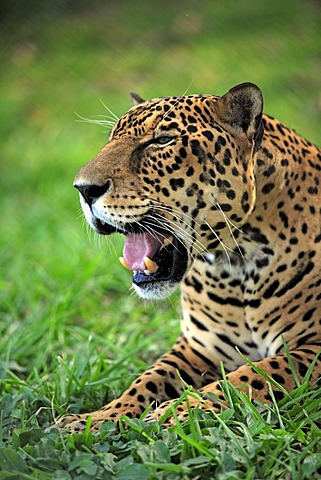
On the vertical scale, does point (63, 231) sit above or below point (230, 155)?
below

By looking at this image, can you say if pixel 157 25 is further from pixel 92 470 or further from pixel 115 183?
pixel 92 470

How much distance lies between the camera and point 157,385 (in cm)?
496

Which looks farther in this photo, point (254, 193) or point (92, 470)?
point (254, 193)

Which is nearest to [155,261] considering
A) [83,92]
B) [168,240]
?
[168,240]

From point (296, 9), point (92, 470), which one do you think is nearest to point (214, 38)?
point (296, 9)

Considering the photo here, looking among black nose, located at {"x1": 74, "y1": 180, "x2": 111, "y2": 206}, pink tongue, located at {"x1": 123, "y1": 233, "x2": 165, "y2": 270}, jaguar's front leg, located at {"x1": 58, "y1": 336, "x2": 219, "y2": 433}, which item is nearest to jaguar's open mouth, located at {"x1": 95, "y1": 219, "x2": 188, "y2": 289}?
pink tongue, located at {"x1": 123, "y1": 233, "x2": 165, "y2": 270}

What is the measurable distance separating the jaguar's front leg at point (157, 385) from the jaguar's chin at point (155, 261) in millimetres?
471

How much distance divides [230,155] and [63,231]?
4310mm

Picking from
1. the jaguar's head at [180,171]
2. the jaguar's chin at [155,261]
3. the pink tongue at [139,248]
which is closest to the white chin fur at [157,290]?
the jaguar's chin at [155,261]

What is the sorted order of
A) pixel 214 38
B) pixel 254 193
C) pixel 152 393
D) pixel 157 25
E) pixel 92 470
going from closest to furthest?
pixel 92 470 < pixel 254 193 < pixel 152 393 < pixel 157 25 < pixel 214 38

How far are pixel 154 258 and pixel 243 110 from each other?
0.90m

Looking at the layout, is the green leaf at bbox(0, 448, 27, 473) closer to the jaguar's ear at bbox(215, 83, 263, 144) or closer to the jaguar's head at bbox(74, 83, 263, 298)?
the jaguar's head at bbox(74, 83, 263, 298)

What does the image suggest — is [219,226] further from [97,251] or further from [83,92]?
[83,92]

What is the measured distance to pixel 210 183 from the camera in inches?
175
